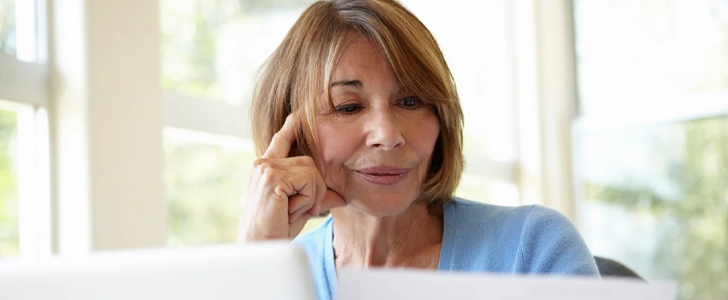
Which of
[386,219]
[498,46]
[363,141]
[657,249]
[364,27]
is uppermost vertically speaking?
[498,46]

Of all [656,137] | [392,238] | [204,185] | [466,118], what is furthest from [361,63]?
[656,137]

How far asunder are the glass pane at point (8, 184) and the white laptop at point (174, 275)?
1.34 m

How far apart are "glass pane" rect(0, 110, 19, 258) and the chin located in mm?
801

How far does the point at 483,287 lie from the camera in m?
0.58

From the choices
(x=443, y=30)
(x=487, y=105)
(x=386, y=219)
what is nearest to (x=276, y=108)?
(x=386, y=219)

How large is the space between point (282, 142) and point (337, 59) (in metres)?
0.18

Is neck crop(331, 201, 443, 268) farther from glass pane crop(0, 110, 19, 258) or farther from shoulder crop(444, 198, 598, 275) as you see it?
glass pane crop(0, 110, 19, 258)

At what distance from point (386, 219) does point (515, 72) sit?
9.54ft

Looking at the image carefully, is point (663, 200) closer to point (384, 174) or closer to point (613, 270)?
point (613, 270)

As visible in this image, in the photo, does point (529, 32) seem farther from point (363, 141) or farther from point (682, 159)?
point (363, 141)

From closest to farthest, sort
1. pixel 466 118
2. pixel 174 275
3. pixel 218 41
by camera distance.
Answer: pixel 174 275, pixel 218 41, pixel 466 118

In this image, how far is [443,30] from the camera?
394 centimetres

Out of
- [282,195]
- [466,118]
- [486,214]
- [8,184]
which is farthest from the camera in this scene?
[466,118]

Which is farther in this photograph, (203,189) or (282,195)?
(203,189)
